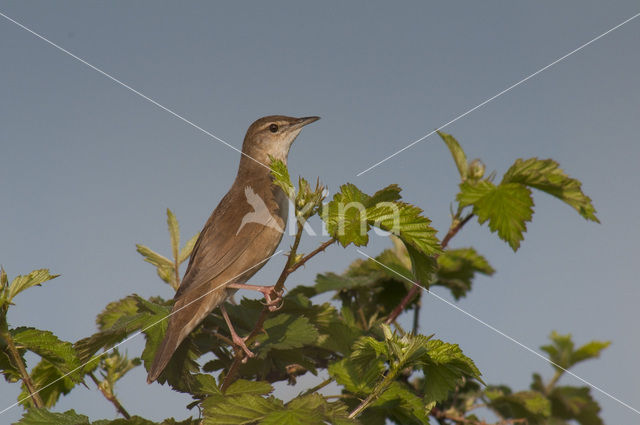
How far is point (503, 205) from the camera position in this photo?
11.0 ft

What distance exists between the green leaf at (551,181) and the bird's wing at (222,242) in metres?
1.91

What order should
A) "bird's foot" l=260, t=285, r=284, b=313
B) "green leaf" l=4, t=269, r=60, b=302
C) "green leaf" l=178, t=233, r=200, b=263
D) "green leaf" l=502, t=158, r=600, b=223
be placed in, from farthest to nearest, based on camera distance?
1. "green leaf" l=178, t=233, r=200, b=263
2. "green leaf" l=502, t=158, r=600, b=223
3. "bird's foot" l=260, t=285, r=284, b=313
4. "green leaf" l=4, t=269, r=60, b=302

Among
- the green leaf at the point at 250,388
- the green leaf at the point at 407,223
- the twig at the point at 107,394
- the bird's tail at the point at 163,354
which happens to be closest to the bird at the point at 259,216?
the bird's tail at the point at 163,354

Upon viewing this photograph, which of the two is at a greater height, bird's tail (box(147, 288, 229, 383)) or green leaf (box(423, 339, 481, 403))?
green leaf (box(423, 339, 481, 403))

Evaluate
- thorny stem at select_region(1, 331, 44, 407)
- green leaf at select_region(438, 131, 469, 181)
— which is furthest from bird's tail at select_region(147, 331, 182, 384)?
green leaf at select_region(438, 131, 469, 181)

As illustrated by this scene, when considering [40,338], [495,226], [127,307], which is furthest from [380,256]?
[40,338]

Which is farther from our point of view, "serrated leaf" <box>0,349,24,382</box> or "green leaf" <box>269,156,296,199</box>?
"serrated leaf" <box>0,349,24,382</box>

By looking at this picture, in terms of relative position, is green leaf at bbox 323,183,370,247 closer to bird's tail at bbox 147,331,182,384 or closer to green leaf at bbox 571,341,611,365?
bird's tail at bbox 147,331,182,384

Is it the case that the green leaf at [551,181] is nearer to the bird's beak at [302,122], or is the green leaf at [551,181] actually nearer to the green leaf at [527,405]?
the green leaf at [527,405]

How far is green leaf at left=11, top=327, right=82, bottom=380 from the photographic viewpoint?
2.93 meters

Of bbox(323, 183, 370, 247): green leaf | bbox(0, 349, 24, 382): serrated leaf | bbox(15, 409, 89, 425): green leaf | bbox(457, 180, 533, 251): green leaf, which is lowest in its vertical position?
bbox(15, 409, 89, 425): green leaf

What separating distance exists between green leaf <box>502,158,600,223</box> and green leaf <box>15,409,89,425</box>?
2.38m

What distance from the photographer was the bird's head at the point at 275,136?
6152 millimetres

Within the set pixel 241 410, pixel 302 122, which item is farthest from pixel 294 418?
pixel 302 122
